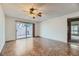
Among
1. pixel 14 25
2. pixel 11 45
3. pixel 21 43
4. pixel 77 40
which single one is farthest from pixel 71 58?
pixel 21 43

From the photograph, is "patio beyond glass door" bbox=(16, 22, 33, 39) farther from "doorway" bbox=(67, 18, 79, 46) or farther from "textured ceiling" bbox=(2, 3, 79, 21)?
"doorway" bbox=(67, 18, 79, 46)

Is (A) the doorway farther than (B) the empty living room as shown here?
Yes

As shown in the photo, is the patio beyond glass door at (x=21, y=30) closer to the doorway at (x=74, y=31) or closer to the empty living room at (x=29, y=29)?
the empty living room at (x=29, y=29)

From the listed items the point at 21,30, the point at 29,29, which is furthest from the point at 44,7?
the point at 29,29

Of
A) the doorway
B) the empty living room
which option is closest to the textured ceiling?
the empty living room

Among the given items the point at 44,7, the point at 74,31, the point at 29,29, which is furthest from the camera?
the point at 29,29

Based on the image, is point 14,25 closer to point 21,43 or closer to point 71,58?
point 21,43

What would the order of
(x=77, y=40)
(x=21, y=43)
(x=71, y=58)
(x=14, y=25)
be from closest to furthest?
1. (x=71, y=58)
2. (x=77, y=40)
3. (x=14, y=25)
4. (x=21, y=43)

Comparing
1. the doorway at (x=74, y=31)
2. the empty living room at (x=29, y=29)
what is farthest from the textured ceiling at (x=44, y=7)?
the doorway at (x=74, y=31)

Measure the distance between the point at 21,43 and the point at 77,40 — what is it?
7.12 ft

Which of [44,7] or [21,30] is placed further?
[44,7]

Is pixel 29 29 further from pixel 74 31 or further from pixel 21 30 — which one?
pixel 74 31

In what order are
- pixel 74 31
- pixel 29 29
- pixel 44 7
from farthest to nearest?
pixel 29 29, pixel 44 7, pixel 74 31

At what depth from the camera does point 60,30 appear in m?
3.92
